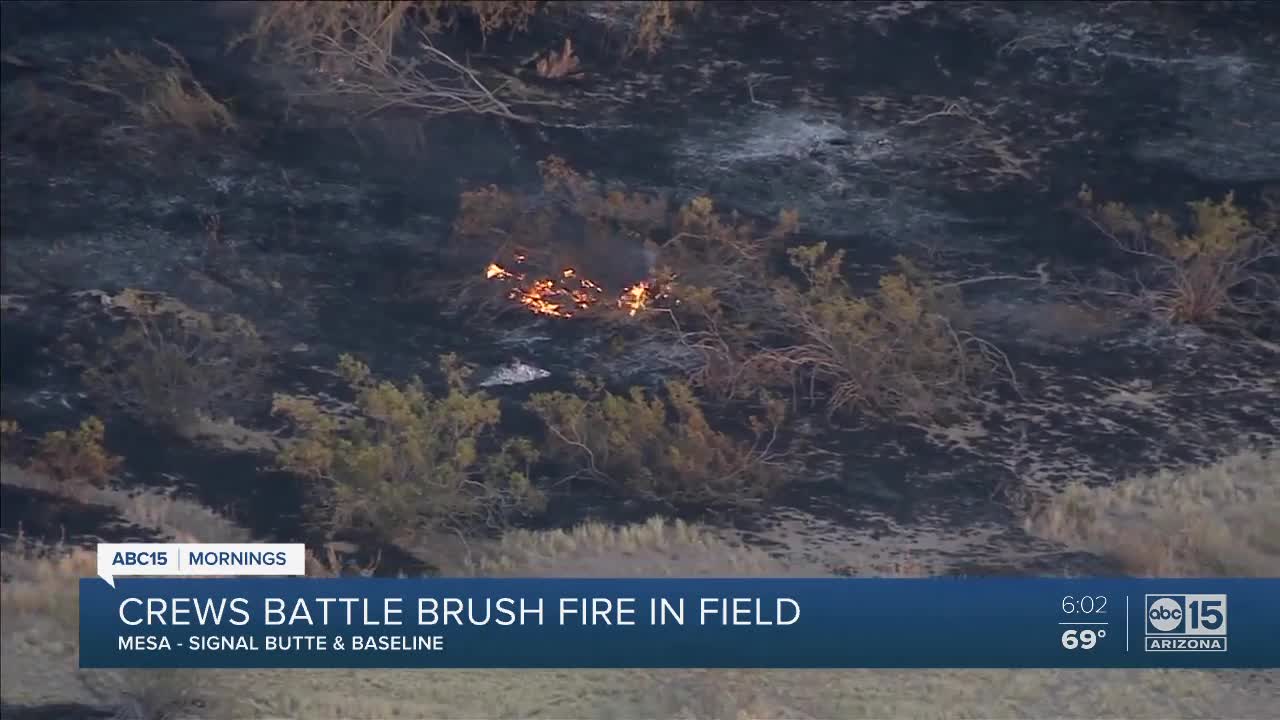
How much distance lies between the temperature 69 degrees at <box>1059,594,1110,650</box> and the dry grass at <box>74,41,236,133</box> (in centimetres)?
300

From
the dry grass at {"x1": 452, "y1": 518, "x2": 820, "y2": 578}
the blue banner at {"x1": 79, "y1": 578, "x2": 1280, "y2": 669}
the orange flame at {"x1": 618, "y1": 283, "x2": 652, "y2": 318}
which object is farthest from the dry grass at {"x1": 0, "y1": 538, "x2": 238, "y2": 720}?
the orange flame at {"x1": 618, "y1": 283, "x2": 652, "y2": 318}

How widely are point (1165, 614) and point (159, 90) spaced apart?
138 inches

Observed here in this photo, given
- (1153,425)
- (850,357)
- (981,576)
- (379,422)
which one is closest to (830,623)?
(981,576)

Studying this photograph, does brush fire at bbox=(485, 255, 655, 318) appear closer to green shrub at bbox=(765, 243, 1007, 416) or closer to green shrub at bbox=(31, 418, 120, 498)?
green shrub at bbox=(765, 243, 1007, 416)

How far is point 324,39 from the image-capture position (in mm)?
5508

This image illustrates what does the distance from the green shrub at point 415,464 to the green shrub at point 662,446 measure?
17 cm

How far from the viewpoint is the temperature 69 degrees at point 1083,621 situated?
4.96 meters

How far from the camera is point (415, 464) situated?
5.13 m

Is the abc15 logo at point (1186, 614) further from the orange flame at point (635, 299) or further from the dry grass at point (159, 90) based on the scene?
the dry grass at point (159, 90)

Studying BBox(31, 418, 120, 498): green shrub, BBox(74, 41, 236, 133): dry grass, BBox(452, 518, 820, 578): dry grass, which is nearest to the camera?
BBox(452, 518, 820, 578): dry grass

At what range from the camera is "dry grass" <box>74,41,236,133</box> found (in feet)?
17.9

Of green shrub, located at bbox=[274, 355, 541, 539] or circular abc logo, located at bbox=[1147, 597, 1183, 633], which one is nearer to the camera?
circular abc logo, located at bbox=[1147, 597, 1183, 633]

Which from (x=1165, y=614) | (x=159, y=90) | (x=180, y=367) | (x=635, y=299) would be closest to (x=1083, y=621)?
(x=1165, y=614)

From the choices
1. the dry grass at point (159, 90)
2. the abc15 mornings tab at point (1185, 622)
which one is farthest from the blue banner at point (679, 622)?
the dry grass at point (159, 90)
